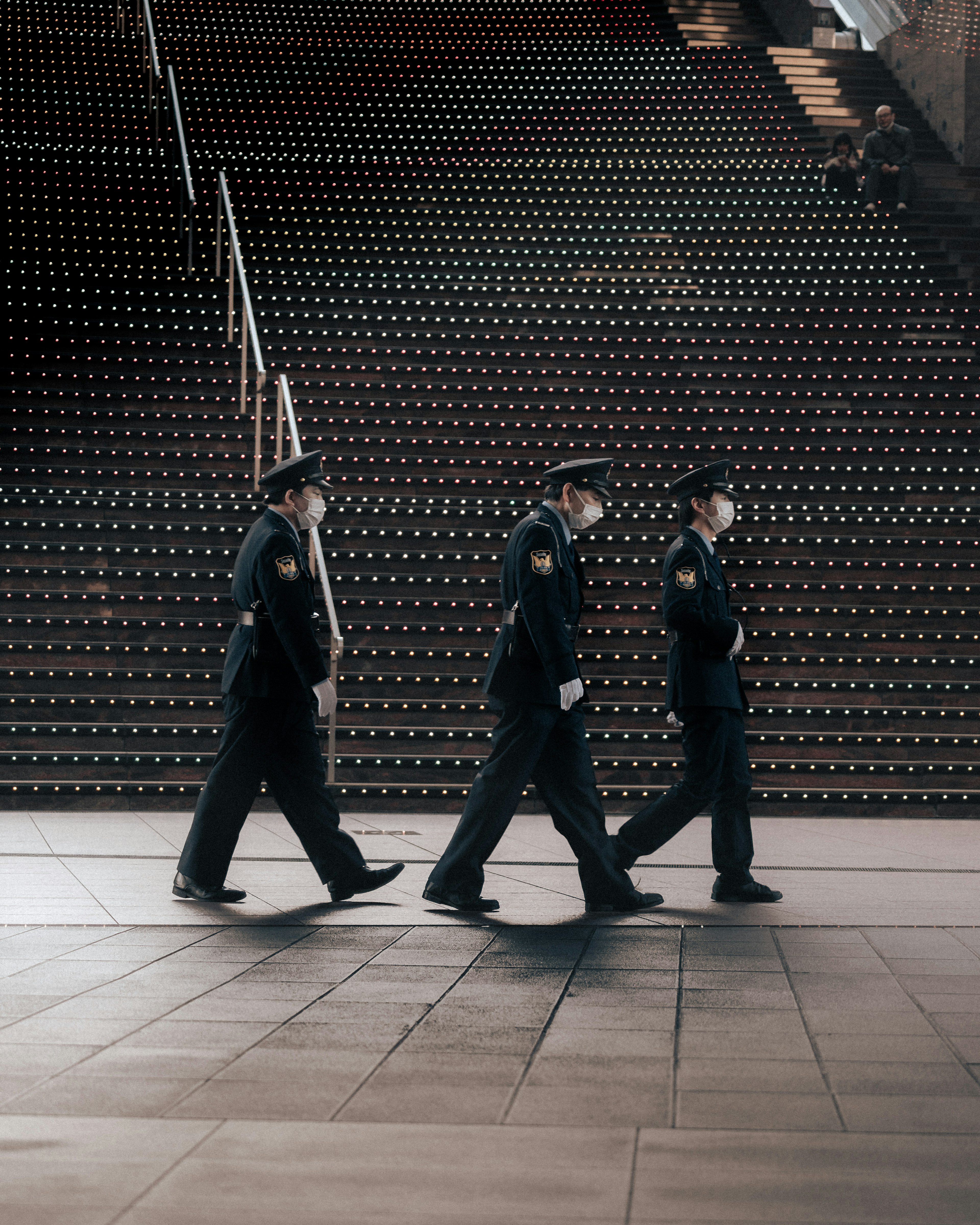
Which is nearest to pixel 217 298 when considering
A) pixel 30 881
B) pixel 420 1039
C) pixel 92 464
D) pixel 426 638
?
pixel 92 464

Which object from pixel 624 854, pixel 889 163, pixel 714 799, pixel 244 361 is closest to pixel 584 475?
pixel 714 799

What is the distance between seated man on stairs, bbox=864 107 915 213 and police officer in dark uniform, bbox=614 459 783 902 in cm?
1103

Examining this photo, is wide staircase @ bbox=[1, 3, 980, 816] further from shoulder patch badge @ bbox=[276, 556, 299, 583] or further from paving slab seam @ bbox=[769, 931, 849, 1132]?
paving slab seam @ bbox=[769, 931, 849, 1132]

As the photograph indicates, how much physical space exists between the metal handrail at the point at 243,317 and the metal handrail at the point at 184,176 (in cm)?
26

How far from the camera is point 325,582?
9.70m

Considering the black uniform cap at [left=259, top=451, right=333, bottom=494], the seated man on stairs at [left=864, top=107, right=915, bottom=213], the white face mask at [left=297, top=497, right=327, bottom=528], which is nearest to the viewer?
the black uniform cap at [left=259, top=451, right=333, bottom=494]

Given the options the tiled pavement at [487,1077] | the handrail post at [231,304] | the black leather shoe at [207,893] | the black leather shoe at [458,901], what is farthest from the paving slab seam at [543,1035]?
the handrail post at [231,304]

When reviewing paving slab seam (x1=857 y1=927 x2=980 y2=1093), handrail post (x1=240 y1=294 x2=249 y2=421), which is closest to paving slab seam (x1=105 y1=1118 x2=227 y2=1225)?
paving slab seam (x1=857 y1=927 x2=980 y2=1093)

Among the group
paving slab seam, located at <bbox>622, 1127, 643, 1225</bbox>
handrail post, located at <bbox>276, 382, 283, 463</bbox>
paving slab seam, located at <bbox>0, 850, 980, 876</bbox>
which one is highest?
handrail post, located at <bbox>276, 382, 283, 463</bbox>

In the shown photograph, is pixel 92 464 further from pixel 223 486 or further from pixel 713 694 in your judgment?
pixel 713 694

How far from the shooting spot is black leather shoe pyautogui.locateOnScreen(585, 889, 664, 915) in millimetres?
5734

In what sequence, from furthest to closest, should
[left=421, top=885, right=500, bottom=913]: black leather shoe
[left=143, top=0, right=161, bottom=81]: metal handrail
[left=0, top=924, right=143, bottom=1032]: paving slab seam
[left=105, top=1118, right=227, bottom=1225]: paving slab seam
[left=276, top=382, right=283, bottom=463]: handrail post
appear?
[left=143, top=0, right=161, bottom=81]: metal handrail
[left=276, top=382, right=283, bottom=463]: handrail post
[left=421, top=885, right=500, bottom=913]: black leather shoe
[left=0, top=924, right=143, bottom=1032]: paving slab seam
[left=105, top=1118, right=227, bottom=1225]: paving slab seam

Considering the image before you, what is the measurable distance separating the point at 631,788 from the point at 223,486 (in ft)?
13.7

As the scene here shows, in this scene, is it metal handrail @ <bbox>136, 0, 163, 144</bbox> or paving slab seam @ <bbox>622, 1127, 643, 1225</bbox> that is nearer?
paving slab seam @ <bbox>622, 1127, 643, 1225</bbox>
